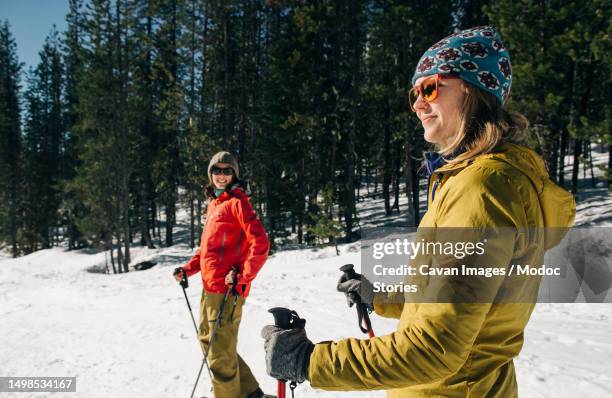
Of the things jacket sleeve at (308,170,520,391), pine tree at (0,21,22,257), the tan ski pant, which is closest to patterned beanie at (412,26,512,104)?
jacket sleeve at (308,170,520,391)

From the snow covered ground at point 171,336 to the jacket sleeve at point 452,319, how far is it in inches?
113

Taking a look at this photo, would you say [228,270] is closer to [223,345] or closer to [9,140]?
[223,345]

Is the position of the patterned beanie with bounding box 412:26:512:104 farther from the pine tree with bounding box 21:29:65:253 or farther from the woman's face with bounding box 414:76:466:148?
the pine tree with bounding box 21:29:65:253

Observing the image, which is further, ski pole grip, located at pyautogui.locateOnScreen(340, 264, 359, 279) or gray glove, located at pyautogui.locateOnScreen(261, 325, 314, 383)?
ski pole grip, located at pyautogui.locateOnScreen(340, 264, 359, 279)

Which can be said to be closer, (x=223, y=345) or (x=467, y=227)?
(x=467, y=227)

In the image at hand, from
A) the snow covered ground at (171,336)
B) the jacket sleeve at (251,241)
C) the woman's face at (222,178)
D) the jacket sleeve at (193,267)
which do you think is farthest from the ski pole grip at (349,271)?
the jacket sleeve at (193,267)

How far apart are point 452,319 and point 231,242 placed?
2.71m

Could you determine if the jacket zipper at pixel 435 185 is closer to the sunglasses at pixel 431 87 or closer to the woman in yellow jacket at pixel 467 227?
the woman in yellow jacket at pixel 467 227

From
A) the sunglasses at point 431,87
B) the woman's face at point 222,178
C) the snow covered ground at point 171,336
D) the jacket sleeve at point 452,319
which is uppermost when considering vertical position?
the sunglasses at point 431,87

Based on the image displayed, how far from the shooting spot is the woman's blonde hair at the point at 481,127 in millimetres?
1066

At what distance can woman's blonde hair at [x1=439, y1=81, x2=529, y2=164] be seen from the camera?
107 cm

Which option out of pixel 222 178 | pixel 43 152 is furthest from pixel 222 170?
pixel 43 152

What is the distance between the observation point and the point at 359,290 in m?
1.83

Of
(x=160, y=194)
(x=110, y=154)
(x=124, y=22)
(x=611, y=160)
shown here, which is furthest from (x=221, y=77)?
(x=611, y=160)
